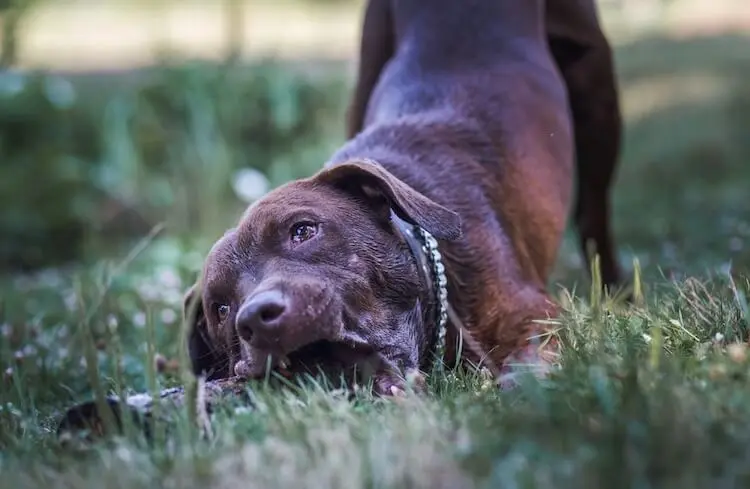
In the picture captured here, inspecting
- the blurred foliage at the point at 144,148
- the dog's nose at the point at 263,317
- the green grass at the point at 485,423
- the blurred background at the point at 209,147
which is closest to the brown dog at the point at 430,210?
Answer: the dog's nose at the point at 263,317

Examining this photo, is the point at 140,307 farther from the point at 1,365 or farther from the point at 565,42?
the point at 565,42

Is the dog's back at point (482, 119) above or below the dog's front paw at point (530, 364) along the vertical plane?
above

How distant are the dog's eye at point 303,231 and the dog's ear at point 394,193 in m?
0.24

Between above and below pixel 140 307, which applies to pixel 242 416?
above

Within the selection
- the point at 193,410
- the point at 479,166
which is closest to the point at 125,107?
the point at 479,166

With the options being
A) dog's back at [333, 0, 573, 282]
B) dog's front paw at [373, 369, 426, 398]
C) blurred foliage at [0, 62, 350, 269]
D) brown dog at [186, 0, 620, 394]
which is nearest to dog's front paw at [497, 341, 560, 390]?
brown dog at [186, 0, 620, 394]

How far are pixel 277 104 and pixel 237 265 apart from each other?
617 cm

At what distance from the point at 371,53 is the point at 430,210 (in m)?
2.02

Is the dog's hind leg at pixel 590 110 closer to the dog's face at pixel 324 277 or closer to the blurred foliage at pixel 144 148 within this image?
the dog's face at pixel 324 277

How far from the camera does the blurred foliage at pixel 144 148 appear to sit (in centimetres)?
811

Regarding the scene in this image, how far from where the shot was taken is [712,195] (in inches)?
289

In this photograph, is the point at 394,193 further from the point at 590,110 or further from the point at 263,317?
the point at 590,110

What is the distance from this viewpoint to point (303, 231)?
3.23 metres

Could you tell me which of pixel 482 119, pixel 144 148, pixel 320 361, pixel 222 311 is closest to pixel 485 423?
pixel 320 361
